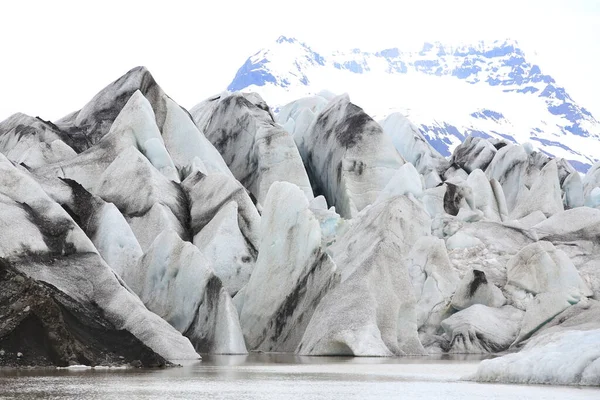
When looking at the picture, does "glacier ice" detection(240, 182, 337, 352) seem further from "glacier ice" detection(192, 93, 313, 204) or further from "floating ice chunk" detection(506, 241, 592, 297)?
"glacier ice" detection(192, 93, 313, 204)

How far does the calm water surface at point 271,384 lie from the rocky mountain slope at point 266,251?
144cm

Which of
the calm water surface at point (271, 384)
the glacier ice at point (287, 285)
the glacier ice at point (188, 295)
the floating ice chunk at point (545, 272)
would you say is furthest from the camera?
the floating ice chunk at point (545, 272)

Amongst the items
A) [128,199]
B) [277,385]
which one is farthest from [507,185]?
[277,385]

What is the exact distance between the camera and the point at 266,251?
33.4 meters

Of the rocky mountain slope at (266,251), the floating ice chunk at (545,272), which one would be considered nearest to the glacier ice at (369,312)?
the rocky mountain slope at (266,251)

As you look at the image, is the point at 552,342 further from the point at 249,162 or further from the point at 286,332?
the point at 249,162

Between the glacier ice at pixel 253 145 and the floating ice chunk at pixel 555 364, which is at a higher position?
the floating ice chunk at pixel 555 364

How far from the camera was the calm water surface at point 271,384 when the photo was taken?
680 inches

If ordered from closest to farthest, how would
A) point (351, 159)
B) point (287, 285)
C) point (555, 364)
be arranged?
point (555, 364) < point (287, 285) < point (351, 159)

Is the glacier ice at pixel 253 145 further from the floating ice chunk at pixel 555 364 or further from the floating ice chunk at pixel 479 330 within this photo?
the floating ice chunk at pixel 555 364

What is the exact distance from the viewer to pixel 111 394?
17.0 m

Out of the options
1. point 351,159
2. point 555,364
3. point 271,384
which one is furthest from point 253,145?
point 555,364

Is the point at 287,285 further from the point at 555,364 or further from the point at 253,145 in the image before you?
the point at 253,145

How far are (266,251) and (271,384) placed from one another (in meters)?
13.9
